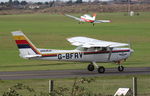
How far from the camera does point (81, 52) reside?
33656 millimetres

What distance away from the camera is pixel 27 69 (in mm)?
36625

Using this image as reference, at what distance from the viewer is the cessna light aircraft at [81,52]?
32.5 metres

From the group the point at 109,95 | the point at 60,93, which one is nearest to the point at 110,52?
the point at 109,95

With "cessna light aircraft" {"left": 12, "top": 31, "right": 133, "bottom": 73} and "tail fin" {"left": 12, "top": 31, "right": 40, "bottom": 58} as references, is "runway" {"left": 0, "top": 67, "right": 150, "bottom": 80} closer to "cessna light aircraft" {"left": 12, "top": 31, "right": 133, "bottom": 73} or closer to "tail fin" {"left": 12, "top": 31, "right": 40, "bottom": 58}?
"cessna light aircraft" {"left": 12, "top": 31, "right": 133, "bottom": 73}

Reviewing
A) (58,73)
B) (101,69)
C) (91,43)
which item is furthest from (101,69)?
(58,73)

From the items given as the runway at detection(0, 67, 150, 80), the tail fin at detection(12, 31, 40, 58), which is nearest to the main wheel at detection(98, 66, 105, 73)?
the runway at detection(0, 67, 150, 80)

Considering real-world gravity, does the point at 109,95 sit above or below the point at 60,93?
below

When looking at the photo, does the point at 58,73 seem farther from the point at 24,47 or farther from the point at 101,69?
the point at 24,47

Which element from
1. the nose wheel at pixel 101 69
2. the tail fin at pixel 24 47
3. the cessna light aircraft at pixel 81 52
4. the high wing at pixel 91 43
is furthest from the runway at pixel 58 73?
the high wing at pixel 91 43

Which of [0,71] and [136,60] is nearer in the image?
[0,71]

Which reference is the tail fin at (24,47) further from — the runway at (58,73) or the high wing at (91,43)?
the high wing at (91,43)

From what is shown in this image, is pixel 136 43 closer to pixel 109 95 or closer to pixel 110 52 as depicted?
pixel 110 52

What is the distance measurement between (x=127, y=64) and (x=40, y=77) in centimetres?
1085

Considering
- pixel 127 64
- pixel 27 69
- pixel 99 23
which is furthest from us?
pixel 99 23
